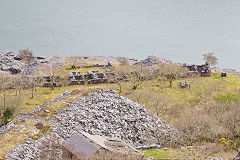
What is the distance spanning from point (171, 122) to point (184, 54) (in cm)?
9719

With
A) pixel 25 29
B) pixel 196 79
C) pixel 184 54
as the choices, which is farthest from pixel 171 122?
pixel 25 29

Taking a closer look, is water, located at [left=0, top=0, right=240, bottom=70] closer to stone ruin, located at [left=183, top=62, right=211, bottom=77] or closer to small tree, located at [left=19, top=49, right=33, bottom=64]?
small tree, located at [left=19, top=49, right=33, bottom=64]

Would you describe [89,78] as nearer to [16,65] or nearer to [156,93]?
[156,93]

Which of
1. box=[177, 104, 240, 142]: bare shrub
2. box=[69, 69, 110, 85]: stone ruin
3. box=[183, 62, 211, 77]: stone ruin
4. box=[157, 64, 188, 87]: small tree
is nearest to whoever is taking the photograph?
box=[177, 104, 240, 142]: bare shrub

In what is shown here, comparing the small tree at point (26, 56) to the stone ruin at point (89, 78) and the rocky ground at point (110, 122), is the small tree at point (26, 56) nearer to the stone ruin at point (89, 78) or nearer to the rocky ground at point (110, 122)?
the stone ruin at point (89, 78)

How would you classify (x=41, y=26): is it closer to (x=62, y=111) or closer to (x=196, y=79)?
(x=196, y=79)

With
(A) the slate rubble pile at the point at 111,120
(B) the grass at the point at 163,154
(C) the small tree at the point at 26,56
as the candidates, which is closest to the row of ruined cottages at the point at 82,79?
(C) the small tree at the point at 26,56

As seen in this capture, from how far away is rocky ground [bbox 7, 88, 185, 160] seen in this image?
35188mm

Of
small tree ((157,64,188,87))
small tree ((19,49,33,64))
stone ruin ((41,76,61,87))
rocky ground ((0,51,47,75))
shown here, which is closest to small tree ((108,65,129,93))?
small tree ((157,64,188,87))

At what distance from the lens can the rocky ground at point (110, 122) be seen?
→ 115ft

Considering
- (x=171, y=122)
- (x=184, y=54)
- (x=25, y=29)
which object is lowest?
(x=171, y=122)

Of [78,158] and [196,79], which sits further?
[196,79]

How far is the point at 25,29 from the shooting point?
169 m

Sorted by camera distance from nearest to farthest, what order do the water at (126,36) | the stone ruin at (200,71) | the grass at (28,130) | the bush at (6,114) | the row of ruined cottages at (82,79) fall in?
the grass at (28,130) < the bush at (6,114) < the row of ruined cottages at (82,79) < the stone ruin at (200,71) < the water at (126,36)
